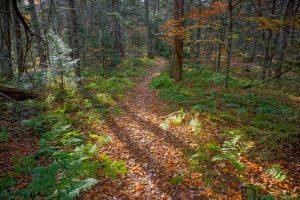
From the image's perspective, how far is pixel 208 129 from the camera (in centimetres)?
730

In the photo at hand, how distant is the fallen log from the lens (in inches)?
340

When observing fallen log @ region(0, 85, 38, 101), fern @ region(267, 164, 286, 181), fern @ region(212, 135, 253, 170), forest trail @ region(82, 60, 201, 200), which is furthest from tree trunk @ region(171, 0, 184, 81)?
fern @ region(267, 164, 286, 181)

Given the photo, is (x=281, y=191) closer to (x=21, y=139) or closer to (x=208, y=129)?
(x=208, y=129)

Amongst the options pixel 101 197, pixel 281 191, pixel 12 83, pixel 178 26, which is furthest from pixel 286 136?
pixel 12 83

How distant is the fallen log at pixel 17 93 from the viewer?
864 centimetres

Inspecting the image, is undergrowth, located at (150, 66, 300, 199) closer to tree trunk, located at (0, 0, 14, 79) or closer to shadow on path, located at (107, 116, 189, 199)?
shadow on path, located at (107, 116, 189, 199)

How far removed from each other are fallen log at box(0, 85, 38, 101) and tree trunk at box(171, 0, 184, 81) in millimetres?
8127

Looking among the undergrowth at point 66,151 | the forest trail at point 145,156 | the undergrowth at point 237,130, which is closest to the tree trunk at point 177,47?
the undergrowth at point 237,130

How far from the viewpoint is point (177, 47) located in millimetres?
13570

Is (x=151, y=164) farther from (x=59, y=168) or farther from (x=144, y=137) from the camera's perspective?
(x=59, y=168)

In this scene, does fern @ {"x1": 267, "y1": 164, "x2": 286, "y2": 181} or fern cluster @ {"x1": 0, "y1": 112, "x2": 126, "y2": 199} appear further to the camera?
fern @ {"x1": 267, "y1": 164, "x2": 286, "y2": 181}

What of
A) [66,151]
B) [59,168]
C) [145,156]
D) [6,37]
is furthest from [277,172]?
[6,37]

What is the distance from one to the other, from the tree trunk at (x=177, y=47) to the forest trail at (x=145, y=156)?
14.9ft

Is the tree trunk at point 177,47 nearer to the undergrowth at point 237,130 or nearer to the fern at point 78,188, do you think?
the undergrowth at point 237,130
